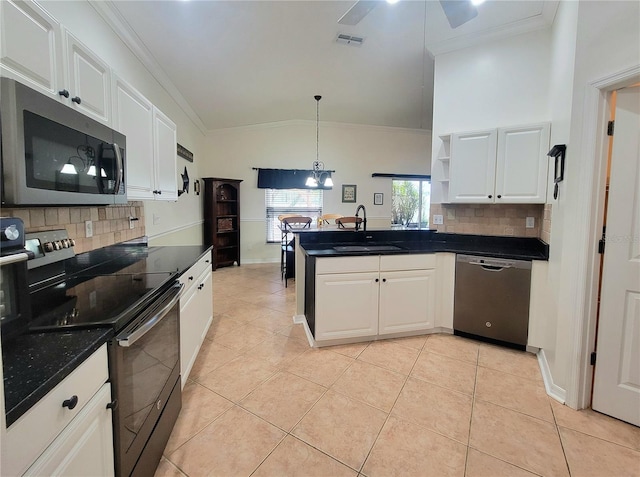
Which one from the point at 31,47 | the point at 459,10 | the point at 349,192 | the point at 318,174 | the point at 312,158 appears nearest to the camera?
the point at 31,47

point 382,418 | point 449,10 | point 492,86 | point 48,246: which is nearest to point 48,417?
point 48,246

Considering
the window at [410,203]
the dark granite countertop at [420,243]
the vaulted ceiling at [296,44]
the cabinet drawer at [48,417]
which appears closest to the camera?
the cabinet drawer at [48,417]

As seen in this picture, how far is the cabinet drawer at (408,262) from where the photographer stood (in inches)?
108

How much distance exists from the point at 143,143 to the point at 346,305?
2031 mm

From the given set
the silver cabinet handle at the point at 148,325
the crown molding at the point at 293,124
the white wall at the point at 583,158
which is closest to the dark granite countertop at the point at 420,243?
the white wall at the point at 583,158

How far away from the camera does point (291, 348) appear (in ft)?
8.93

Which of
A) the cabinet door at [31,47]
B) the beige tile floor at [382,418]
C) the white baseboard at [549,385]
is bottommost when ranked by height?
the beige tile floor at [382,418]

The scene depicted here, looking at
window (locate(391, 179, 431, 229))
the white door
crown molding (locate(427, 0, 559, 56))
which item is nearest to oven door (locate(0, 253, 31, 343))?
the white door

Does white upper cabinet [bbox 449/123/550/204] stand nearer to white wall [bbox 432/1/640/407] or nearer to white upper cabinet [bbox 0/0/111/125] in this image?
white wall [bbox 432/1/640/407]

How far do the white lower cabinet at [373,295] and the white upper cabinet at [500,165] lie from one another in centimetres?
79

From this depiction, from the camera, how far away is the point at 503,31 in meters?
2.91

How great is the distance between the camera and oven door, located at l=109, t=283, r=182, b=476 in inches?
42.4

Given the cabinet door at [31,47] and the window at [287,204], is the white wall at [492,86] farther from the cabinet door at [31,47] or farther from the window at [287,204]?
the window at [287,204]

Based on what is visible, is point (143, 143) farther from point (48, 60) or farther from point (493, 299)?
point (493, 299)
